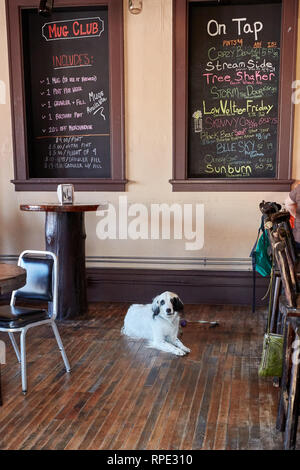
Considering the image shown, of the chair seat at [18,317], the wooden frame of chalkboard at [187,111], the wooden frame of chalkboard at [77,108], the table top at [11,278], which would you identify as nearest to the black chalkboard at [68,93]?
the wooden frame of chalkboard at [77,108]

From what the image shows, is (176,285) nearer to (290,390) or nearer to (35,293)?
(35,293)

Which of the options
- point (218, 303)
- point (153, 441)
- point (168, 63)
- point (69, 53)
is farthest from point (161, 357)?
point (69, 53)

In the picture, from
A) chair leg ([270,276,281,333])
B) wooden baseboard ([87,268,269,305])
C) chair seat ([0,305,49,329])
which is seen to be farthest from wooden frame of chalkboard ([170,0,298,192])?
chair seat ([0,305,49,329])

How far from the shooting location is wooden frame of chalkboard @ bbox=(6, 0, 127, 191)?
15.8 ft

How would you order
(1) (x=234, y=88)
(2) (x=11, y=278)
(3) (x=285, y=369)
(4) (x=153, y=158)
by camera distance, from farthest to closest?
1. (4) (x=153, y=158)
2. (1) (x=234, y=88)
3. (2) (x=11, y=278)
4. (3) (x=285, y=369)

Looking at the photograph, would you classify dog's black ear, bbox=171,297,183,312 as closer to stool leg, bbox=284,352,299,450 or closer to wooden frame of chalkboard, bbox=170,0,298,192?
stool leg, bbox=284,352,299,450

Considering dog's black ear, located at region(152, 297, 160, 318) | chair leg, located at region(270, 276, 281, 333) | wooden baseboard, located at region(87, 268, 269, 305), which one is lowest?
wooden baseboard, located at region(87, 268, 269, 305)

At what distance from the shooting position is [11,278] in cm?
263

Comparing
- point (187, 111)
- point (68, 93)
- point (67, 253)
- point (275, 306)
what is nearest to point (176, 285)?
point (67, 253)

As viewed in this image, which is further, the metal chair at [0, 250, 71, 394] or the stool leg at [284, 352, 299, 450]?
the metal chair at [0, 250, 71, 394]

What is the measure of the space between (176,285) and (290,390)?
8.95 ft

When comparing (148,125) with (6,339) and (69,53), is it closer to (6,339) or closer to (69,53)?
(69,53)

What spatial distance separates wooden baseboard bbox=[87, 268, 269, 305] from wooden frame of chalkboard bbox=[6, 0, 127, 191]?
3.04 ft

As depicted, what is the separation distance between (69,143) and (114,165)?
1.88ft
